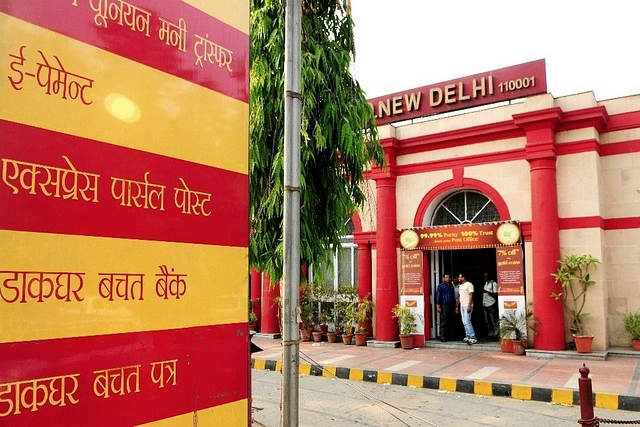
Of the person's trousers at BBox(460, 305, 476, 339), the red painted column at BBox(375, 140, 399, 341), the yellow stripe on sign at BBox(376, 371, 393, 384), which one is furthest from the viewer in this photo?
the red painted column at BBox(375, 140, 399, 341)

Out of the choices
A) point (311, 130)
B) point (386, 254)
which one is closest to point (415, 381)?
point (386, 254)

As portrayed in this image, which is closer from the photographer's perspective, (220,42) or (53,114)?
(53,114)

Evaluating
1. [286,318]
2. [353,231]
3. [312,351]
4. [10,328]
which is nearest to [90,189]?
[10,328]

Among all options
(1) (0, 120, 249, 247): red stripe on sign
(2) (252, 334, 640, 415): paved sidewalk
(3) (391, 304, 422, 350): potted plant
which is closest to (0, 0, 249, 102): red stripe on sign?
(1) (0, 120, 249, 247): red stripe on sign

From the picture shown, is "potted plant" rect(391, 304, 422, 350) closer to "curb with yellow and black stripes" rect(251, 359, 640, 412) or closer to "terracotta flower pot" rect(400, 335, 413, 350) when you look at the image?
"terracotta flower pot" rect(400, 335, 413, 350)

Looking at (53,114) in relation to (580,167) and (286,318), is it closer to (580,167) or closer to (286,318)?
(286,318)

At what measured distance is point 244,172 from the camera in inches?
86.3

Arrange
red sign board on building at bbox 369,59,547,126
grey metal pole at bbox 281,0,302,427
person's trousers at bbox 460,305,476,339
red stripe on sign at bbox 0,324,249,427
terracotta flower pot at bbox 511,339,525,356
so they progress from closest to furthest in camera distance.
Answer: red stripe on sign at bbox 0,324,249,427, grey metal pole at bbox 281,0,302,427, terracotta flower pot at bbox 511,339,525,356, red sign board on building at bbox 369,59,547,126, person's trousers at bbox 460,305,476,339

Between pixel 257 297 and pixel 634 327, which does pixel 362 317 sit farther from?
pixel 634 327

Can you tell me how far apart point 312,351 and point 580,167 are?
6.79 meters

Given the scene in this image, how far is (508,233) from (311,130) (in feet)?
21.4

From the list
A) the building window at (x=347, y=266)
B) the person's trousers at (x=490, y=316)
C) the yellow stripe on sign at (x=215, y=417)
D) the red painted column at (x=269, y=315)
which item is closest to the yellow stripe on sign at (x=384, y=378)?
the person's trousers at (x=490, y=316)

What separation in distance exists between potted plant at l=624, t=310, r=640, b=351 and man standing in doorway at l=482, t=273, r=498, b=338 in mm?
2691

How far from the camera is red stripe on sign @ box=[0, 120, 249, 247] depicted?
148 centimetres
